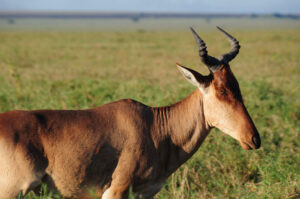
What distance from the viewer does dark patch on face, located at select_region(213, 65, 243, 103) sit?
506 centimetres

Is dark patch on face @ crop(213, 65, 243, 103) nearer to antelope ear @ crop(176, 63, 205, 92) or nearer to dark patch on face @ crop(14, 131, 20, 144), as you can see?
antelope ear @ crop(176, 63, 205, 92)

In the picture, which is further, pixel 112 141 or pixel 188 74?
pixel 188 74

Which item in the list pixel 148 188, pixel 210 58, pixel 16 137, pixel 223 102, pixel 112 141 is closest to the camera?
pixel 16 137

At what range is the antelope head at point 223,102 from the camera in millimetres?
4918

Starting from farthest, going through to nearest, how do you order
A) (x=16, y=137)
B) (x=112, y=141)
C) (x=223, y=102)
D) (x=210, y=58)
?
(x=210, y=58) → (x=223, y=102) → (x=112, y=141) → (x=16, y=137)

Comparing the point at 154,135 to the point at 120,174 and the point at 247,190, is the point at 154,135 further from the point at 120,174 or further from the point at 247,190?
the point at 247,190

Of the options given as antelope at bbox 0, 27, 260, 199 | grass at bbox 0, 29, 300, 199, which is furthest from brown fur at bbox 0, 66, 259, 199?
grass at bbox 0, 29, 300, 199

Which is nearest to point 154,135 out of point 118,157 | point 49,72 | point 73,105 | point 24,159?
point 118,157

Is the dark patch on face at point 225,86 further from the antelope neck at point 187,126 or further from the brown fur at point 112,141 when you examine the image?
the antelope neck at point 187,126

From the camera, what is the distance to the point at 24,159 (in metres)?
4.35

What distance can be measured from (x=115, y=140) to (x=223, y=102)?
1303mm

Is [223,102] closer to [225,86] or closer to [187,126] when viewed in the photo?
[225,86]

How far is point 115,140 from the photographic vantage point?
15.8 feet

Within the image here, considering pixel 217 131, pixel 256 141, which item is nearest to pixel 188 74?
pixel 256 141
